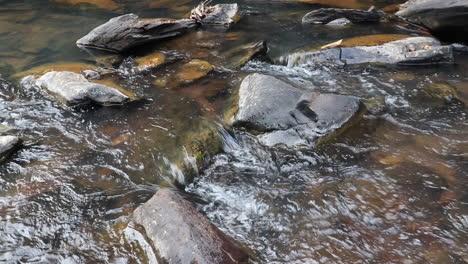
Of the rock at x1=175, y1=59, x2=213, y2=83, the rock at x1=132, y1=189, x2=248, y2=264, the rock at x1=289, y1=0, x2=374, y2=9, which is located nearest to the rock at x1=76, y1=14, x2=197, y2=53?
the rock at x1=175, y1=59, x2=213, y2=83

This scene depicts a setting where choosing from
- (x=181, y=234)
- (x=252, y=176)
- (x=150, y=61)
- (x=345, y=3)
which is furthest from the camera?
(x=345, y=3)

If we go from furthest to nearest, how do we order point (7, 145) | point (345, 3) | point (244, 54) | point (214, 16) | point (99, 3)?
point (99, 3)
point (345, 3)
point (214, 16)
point (244, 54)
point (7, 145)

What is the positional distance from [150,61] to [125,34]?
1.10 m

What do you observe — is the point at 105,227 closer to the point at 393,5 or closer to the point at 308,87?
the point at 308,87

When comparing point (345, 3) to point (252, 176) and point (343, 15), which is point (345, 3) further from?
point (252, 176)

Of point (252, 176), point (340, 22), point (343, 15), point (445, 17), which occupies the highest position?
point (445, 17)

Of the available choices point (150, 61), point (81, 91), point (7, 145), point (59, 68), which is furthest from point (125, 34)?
point (7, 145)

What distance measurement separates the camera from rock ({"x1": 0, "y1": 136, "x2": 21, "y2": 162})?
4413 millimetres

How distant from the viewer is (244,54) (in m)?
7.45

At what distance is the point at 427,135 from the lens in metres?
4.66

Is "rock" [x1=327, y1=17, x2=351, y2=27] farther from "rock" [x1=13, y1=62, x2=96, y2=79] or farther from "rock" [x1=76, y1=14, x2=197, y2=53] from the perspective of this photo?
"rock" [x1=13, y1=62, x2=96, y2=79]

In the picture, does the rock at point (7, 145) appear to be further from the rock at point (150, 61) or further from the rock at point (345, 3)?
the rock at point (345, 3)

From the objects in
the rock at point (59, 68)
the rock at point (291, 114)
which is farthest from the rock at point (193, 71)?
the rock at point (59, 68)

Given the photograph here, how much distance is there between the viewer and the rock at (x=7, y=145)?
441 centimetres
